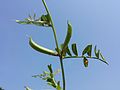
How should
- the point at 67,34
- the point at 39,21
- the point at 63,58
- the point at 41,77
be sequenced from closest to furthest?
the point at 67,34 → the point at 63,58 → the point at 39,21 → the point at 41,77

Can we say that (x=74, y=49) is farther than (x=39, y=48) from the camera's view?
Yes

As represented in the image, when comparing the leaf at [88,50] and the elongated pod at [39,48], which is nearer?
the elongated pod at [39,48]

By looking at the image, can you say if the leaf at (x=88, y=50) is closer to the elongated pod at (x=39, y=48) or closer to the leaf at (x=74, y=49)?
the leaf at (x=74, y=49)

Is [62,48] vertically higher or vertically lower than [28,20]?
lower

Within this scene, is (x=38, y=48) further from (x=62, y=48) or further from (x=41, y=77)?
(x=41, y=77)

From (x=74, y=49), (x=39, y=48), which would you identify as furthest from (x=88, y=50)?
(x=39, y=48)

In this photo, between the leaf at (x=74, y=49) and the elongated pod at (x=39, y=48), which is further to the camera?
the leaf at (x=74, y=49)

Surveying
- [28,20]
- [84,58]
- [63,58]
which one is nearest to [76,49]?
[84,58]

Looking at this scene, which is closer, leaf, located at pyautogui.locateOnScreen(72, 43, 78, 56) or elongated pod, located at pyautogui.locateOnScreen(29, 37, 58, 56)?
elongated pod, located at pyautogui.locateOnScreen(29, 37, 58, 56)

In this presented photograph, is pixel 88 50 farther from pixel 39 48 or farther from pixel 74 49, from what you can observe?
pixel 39 48

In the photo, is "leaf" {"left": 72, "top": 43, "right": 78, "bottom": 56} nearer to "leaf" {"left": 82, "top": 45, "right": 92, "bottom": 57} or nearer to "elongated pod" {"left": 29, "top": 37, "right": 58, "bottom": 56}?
"leaf" {"left": 82, "top": 45, "right": 92, "bottom": 57}

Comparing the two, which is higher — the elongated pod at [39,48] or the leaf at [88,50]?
the elongated pod at [39,48]
